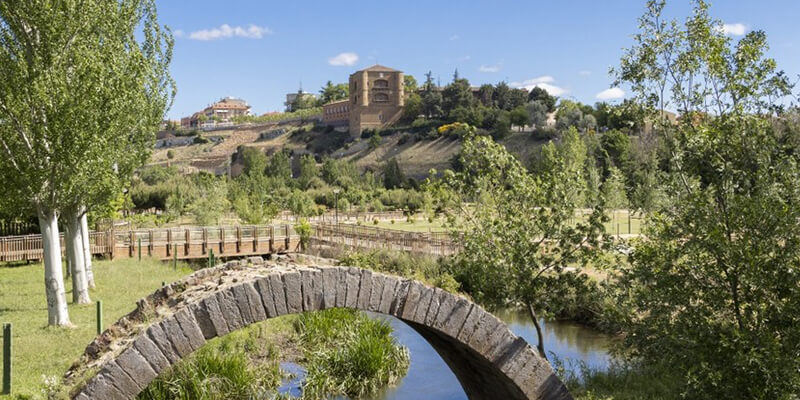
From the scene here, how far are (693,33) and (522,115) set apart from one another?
83.8 meters

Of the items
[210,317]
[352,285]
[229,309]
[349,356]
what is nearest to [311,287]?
[352,285]

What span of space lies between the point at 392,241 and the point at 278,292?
1904cm

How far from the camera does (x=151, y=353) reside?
5715 mm

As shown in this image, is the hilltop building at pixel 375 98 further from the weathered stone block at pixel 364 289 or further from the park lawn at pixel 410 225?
the weathered stone block at pixel 364 289

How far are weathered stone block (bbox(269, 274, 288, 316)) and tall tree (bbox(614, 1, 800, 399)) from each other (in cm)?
463

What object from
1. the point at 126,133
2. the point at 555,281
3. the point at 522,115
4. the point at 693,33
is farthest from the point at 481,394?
the point at 522,115

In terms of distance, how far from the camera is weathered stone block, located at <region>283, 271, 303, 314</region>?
605 cm

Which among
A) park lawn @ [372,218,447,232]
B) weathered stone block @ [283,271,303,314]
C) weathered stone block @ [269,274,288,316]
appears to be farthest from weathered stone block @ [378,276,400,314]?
park lawn @ [372,218,447,232]

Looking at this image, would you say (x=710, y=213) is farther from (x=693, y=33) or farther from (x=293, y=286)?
(x=293, y=286)

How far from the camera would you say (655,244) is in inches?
359

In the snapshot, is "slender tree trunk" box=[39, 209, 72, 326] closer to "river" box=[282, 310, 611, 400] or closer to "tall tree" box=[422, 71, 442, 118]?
"river" box=[282, 310, 611, 400]

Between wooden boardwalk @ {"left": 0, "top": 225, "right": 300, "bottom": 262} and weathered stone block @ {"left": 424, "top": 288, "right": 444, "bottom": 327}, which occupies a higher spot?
weathered stone block @ {"left": 424, "top": 288, "right": 444, "bottom": 327}

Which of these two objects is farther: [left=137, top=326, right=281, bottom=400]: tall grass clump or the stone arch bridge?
[left=137, top=326, right=281, bottom=400]: tall grass clump

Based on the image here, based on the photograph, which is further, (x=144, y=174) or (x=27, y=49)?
(x=144, y=174)
